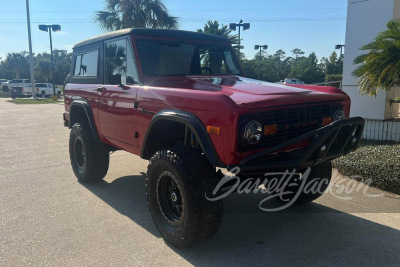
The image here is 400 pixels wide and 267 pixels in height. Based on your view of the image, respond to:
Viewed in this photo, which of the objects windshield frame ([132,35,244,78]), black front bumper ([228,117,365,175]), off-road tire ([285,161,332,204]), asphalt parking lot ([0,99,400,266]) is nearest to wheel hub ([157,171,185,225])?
asphalt parking lot ([0,99,400,266])

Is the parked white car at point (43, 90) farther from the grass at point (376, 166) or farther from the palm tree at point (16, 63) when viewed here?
the palm tree at point (16, 63)

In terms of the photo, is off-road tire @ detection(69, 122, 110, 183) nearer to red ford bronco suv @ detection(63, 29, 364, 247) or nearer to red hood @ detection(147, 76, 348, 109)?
red ford bronco suv @ detection(63, 29, 364, 247)

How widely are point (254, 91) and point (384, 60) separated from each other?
182 inches

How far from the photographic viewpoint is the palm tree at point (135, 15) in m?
20.2

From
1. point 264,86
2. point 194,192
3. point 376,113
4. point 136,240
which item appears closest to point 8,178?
point 136,240

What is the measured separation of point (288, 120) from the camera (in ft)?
10.5

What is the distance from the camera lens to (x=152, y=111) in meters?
3.61

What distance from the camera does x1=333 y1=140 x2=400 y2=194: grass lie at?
484 centimetres

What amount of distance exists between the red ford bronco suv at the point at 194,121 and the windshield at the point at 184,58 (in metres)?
0.01

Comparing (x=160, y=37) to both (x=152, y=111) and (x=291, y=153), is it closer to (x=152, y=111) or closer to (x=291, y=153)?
(x=152, y=111)

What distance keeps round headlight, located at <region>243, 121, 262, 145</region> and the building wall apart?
252 inches

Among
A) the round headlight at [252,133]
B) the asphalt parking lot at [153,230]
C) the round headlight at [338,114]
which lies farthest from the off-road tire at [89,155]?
the round headlight at [338,114]

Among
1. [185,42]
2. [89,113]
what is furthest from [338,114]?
[89,113]

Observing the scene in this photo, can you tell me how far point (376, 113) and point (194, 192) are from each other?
22.5 feet
